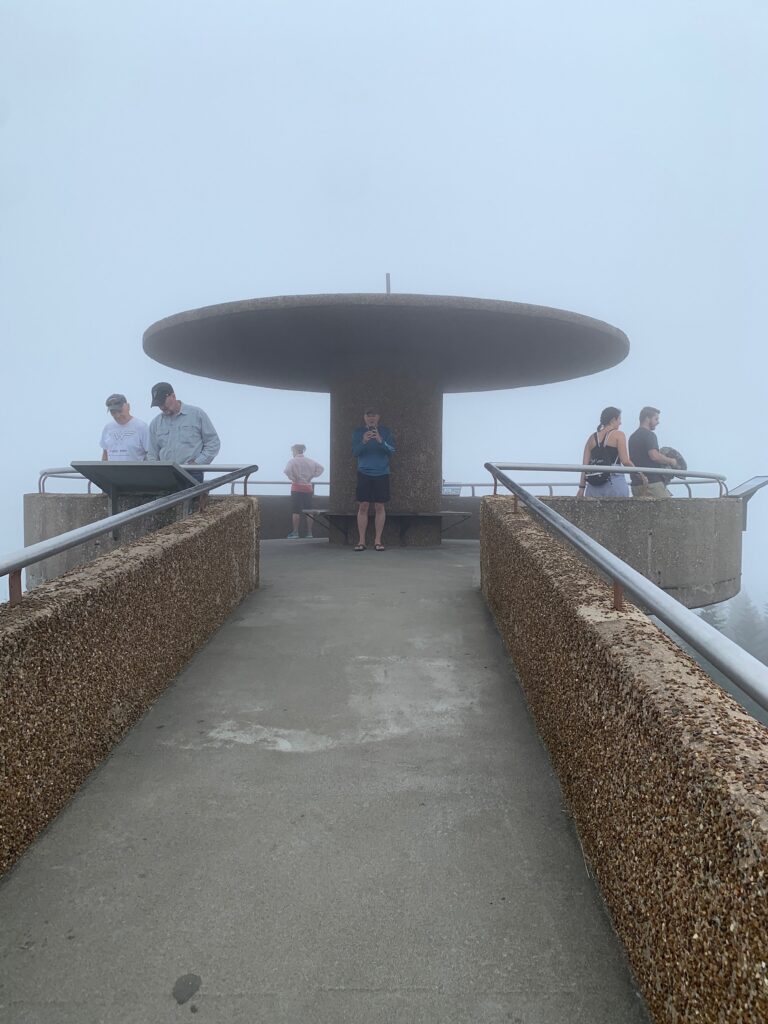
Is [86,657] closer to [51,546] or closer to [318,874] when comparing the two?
[51,546]

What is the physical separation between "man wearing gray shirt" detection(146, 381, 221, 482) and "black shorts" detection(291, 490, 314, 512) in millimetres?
5869

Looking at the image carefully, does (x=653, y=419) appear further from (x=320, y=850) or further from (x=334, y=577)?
(x=320, y=850)

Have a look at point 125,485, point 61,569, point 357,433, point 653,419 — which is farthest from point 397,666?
point 653,419

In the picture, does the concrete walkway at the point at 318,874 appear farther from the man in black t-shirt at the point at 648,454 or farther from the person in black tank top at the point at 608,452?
the man in black t-shirt at the point at 648,454

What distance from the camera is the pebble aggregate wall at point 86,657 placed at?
2656 millimetres

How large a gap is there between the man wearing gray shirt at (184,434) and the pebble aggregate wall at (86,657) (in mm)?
2243

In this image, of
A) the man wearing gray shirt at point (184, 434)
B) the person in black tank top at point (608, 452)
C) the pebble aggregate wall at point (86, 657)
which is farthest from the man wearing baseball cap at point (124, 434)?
the person in black tank top at point (608, 452)

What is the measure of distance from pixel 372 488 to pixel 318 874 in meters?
6.40

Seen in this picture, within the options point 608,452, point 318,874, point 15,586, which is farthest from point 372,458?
point 318,874

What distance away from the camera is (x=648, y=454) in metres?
9.16

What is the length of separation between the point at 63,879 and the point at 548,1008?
5.31 ft

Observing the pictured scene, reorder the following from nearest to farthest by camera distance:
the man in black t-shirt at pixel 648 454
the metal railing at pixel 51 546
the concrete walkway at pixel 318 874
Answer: the concrete walkway at pixel 318 874 < the metal railing at pixel 51 546 < the man in black t-shirt at pixel 648 454

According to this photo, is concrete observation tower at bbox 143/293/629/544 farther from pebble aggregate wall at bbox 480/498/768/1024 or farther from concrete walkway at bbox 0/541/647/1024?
pebble aggregate wall at bbox 480/498/768/1024

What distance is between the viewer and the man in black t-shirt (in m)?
9.10
